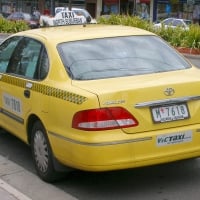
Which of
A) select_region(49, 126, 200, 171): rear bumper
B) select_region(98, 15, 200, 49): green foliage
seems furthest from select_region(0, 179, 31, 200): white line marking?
select_region(98, 15, 200, 49): green foliage

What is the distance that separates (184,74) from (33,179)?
1.80m

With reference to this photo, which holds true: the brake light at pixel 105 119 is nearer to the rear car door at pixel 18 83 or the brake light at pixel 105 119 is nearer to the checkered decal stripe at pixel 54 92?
the checkered decal stripe at pixel 54 92

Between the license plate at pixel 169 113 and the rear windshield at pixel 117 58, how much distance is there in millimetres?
555

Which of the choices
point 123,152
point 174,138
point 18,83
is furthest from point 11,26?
point 123,152

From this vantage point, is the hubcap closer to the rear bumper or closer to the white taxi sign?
the rear bumper

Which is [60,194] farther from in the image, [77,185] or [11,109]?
[11,109]

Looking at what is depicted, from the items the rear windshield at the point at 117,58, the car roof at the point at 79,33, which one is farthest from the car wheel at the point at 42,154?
the car roof at the point at 79,33

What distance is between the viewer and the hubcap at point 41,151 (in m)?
5.59

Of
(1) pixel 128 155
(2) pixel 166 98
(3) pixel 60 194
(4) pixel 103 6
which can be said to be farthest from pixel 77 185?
(4) pixel 103 6

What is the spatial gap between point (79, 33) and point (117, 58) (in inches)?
24.2

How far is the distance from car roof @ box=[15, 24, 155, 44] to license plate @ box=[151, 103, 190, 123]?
1.29 m

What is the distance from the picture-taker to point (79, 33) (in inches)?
238

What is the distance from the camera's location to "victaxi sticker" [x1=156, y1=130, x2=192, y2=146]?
16.3 feet

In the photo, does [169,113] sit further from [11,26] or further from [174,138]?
[11,26]
